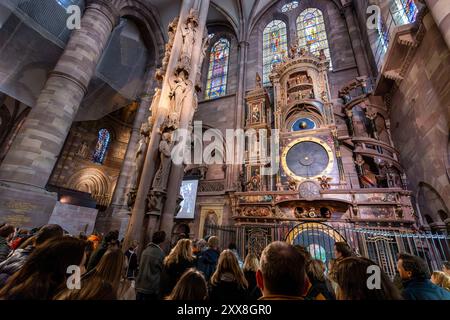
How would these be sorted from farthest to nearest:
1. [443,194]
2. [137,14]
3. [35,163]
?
[137,14]
[35,163]
[443,194]

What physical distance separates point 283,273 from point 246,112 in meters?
11.1

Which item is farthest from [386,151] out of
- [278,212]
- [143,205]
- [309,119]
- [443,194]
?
[143,205]

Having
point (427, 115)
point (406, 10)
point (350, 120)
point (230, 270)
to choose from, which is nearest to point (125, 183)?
point (230, 270)

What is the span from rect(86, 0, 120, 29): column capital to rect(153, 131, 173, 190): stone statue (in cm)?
941

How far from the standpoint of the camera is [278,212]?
7.41 meters

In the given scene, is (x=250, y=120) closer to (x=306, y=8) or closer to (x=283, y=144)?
(x=283, y=144)

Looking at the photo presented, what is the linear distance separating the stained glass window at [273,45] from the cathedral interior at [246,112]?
3.8 inches

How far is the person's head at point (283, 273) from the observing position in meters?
1.03

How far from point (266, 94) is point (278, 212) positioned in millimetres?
6411

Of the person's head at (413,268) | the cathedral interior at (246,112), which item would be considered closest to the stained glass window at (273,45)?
the cathedral interior at (246,112)

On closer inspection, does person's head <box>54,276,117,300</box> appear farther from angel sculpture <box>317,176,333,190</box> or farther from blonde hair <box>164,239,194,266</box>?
angel sculpture <box>317,176,333,190</box>

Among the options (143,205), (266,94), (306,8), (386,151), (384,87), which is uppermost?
(306,8)

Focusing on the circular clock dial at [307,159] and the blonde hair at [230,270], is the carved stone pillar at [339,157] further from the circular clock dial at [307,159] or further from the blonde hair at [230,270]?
the blonde hair at [230,270]

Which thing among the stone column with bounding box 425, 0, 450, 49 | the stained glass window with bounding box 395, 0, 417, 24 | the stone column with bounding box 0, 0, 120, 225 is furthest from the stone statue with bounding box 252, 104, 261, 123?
the stone column with bounding box 0, 0, 120, 225
